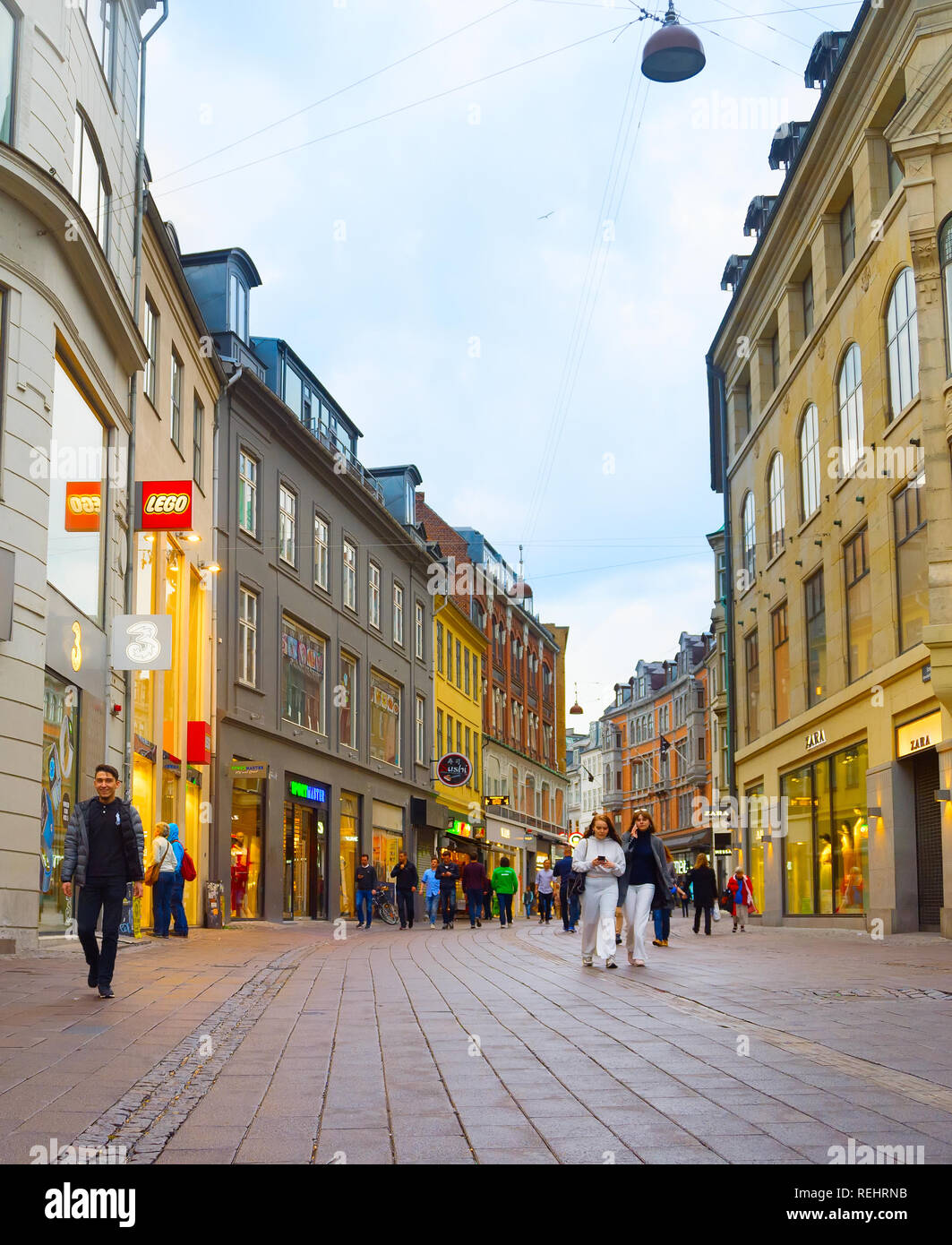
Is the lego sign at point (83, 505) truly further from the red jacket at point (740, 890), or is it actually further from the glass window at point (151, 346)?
the red jacket at point (740, 890)

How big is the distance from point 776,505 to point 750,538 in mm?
3920

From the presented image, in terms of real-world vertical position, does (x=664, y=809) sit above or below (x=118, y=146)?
below

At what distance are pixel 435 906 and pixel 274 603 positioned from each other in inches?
314

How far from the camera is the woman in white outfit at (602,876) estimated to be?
15.4m

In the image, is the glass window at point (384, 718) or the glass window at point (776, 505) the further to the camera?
the glass window at point (384, 718)

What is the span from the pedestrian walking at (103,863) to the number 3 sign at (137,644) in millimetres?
8181

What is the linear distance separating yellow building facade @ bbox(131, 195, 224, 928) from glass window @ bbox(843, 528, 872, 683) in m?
12.5

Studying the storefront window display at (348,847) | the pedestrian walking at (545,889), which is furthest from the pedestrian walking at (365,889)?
the storefront window display at (348,847)

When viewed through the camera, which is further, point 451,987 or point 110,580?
point 110,580

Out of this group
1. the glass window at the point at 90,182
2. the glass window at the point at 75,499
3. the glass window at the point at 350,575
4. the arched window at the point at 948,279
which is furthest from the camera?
the glass window at the point at 350,575

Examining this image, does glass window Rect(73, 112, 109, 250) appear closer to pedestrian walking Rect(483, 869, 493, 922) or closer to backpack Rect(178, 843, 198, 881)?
backpack Rect(178, 843, 198, 881)

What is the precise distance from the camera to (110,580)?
67.2ft
